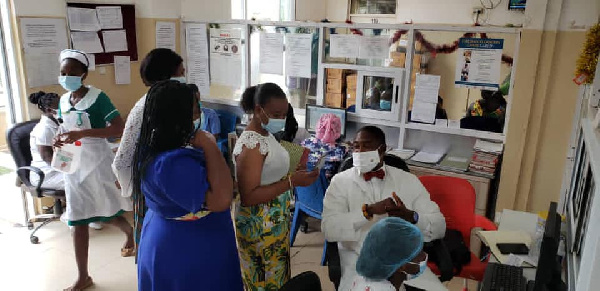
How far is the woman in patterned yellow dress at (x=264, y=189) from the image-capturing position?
1.91 metres

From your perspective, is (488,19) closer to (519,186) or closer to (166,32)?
(519,186)

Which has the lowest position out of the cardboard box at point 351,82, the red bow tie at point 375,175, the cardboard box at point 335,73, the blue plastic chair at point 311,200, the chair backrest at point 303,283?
the blue plastic chair at point 311,200

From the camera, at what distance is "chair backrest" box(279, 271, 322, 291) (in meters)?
1.50

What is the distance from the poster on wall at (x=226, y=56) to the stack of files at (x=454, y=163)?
2.11m

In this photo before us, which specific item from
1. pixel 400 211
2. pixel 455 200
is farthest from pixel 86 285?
pixel 455 200

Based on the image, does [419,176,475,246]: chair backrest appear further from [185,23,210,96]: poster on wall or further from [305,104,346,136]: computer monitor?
[185,23,210,96]: poster on wall

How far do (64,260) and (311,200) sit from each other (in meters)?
1.88

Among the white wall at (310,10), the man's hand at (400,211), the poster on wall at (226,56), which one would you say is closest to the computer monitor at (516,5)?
the white wall at (310,10)

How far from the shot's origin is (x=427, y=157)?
3629 millimetres

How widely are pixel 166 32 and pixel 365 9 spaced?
4171 mm

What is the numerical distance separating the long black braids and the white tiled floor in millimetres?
1730

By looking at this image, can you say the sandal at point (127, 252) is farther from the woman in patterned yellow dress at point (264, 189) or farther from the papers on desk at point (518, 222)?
the papers on desk at point (518, 222)

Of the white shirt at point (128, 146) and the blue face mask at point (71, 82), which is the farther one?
the blue face mask at point (71, 82)

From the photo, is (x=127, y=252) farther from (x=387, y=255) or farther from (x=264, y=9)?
(x=264, y=9)
